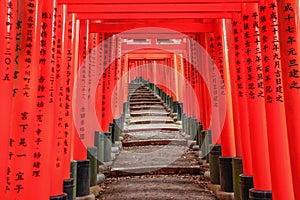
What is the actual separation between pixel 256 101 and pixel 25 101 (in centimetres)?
262

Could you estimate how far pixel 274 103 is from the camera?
3406mm

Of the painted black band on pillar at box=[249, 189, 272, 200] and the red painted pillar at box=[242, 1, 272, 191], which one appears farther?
the red painted pillar at box=[242, 1, 272, 191]

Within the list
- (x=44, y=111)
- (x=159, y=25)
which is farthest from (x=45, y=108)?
(x=159, y=25)

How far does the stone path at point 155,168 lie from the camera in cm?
609

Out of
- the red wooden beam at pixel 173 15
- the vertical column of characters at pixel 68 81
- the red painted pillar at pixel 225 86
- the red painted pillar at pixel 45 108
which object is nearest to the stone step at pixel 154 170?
the red painted pillar at pixel 225 86

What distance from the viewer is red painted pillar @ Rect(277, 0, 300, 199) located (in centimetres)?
269

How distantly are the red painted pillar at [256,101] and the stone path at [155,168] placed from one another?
2.08m

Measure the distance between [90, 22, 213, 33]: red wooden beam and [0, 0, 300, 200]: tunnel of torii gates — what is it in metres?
0.02

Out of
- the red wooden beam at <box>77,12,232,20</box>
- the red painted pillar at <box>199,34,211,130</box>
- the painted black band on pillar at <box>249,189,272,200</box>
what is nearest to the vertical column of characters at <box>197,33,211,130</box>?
the red painted pillar at <box>199,34,211,130</box>

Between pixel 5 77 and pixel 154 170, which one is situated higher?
pixel 5 77

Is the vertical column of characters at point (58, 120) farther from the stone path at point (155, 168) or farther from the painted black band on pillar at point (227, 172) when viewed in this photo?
the painted black band on pillar at point (227, 172)

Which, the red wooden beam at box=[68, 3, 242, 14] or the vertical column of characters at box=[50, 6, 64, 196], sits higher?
the red wooden beam at box=[68, 3, 242, 14]

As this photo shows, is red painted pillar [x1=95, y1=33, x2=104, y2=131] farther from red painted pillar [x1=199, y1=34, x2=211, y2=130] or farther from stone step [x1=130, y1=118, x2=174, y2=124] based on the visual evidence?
stone step [x1=130, y1=118, x2=174, y2=124]

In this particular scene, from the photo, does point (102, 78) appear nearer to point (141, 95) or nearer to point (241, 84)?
point (241, 84)
